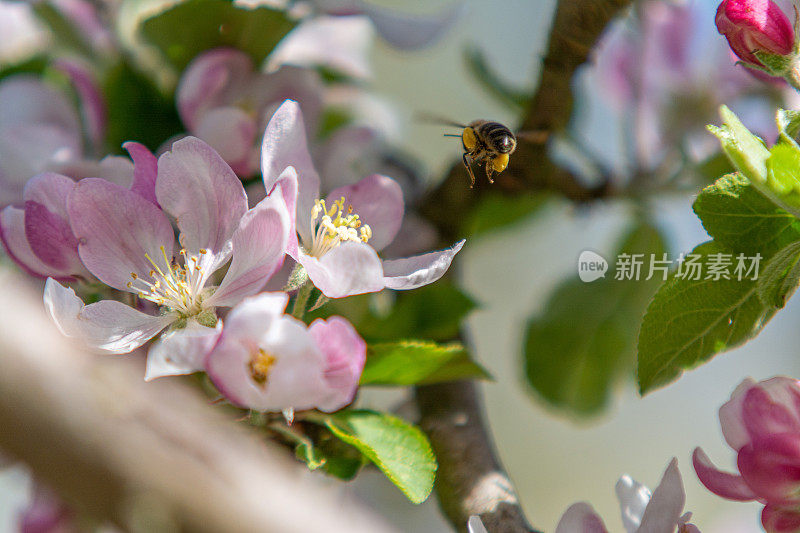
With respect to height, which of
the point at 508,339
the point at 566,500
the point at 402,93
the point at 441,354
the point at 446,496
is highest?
the point at 441,354

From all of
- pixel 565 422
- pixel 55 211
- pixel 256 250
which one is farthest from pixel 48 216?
pixel 565 422

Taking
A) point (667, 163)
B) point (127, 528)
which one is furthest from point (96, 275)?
point (667, 163)

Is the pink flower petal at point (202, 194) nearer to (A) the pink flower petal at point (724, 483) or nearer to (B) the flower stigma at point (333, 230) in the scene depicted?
(B) the flower stigma at point (333, 230)

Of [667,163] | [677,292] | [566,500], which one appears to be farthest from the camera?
[566,500]

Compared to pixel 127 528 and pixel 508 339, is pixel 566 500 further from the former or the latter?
pixel 127 528

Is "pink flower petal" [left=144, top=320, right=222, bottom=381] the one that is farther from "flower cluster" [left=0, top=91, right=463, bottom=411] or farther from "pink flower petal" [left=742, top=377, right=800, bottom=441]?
"pink flower petal" [left=742, top=377, right=800, bottom=441]

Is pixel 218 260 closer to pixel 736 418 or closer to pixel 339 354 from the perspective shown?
pixel 339 354
